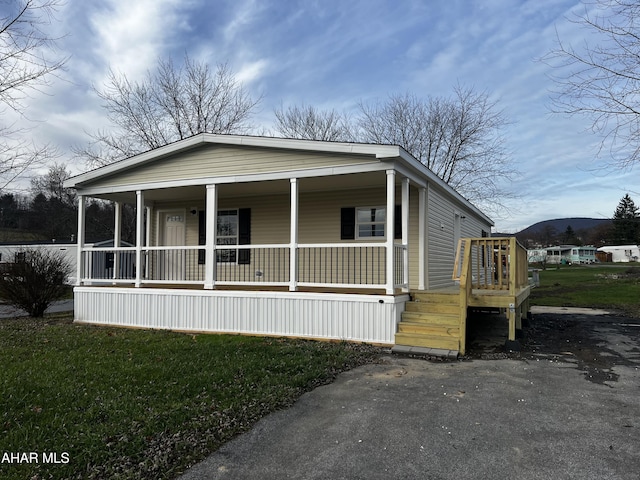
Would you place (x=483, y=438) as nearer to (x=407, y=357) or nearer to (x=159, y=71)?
(x=407, y=357)

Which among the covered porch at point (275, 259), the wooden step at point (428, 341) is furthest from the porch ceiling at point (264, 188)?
the wooden step at point (428, 341)

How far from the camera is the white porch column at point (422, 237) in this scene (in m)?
8.27

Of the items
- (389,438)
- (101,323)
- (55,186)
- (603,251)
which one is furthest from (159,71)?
(603,251)

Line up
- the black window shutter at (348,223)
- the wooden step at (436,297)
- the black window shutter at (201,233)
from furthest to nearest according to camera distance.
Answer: the black window shutter at (201,233) < the black window shutter at (348,223) < the wooden step at (436,297)

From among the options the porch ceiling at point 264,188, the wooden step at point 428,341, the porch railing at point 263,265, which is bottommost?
the wooden step at point 428,341

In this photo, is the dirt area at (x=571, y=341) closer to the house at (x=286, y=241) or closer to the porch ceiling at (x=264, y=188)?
→ the house at (x=286, y=241)

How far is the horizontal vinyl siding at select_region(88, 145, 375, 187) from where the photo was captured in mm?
7470

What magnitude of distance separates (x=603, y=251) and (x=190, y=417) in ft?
251

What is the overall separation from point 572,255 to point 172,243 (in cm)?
6291

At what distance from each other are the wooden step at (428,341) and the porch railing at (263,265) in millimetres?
1034

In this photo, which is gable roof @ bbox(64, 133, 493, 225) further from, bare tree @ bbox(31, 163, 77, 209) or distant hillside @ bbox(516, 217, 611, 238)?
distant hillside @ bbox(516, 217, 611, 238)

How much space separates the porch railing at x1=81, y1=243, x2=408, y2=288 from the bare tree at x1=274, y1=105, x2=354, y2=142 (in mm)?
14312

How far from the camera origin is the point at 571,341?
7.46 m

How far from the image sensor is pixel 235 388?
434 centimetres
